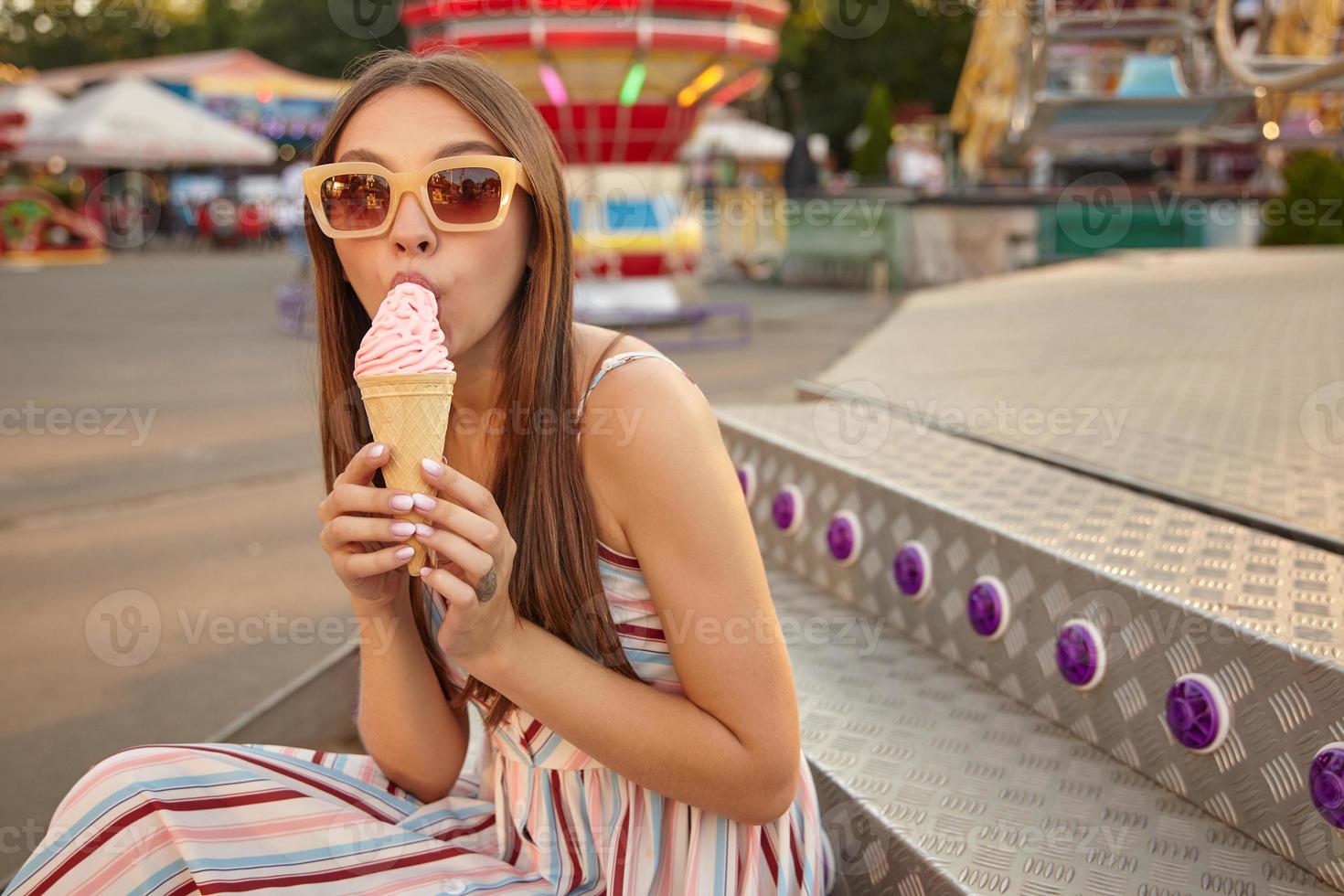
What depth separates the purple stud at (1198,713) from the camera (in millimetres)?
1509

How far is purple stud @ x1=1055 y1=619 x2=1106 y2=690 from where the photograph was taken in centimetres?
171

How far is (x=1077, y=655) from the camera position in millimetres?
1753

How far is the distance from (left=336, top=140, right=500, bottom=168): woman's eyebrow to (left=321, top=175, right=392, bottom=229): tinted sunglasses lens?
37 mm

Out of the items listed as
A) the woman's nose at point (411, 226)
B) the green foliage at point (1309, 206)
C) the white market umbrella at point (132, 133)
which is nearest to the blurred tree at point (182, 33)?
the white market umbrella at point (132, 133)

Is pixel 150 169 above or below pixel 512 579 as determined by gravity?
above

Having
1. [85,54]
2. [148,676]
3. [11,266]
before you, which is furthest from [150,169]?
[148,676]

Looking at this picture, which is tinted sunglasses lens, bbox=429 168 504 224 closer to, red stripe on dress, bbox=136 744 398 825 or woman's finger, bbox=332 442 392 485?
woman's finger, bbox=332 442 392 485

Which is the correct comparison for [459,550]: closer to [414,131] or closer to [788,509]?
[414,131]

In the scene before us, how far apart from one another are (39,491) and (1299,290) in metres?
5.81

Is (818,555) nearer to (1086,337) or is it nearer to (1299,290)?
(1086,337)

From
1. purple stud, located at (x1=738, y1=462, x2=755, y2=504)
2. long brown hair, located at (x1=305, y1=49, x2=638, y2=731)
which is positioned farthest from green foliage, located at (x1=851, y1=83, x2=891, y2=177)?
long brown hair, located at (x1=305, y1=49, x2=638, y2=731)

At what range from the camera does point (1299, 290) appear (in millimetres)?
5016

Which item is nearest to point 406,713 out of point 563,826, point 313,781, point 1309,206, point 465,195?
point 313,781

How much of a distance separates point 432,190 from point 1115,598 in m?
1.14
